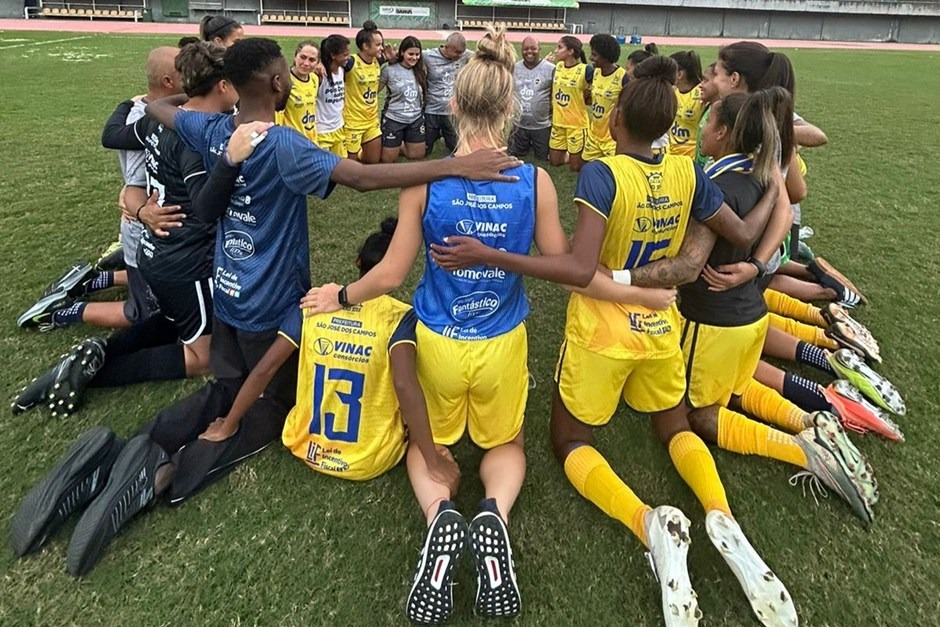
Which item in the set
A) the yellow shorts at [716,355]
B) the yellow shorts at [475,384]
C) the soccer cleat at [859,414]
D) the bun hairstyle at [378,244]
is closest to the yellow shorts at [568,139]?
the soccer cleat at [859,414]

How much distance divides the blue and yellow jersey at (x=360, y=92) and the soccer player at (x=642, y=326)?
21.1 ft

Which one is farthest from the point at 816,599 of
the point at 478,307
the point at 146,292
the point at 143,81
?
the point at 143,81

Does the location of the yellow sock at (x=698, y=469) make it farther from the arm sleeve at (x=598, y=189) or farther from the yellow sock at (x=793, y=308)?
the yellow sock at (x=793, y=308)

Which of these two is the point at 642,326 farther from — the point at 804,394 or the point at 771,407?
the point at 804,394

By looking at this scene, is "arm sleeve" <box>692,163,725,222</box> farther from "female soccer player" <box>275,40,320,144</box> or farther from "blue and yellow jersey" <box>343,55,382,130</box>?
"blue and yellow jersey" <box>343,55,382,130</box>

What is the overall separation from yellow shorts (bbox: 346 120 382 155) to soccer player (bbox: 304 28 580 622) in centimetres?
609

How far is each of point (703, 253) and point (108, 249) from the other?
4999 mm

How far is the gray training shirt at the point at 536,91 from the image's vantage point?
356 inches

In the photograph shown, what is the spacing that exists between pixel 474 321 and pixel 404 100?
23.1 ft

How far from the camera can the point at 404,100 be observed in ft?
29.1

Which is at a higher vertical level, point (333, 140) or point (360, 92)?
point (360, 92)

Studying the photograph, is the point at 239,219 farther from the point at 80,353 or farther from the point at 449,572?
the point at 449,572

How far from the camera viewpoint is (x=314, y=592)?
2502mm

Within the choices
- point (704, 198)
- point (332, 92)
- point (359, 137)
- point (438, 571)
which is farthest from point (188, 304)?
point (359, 137)
